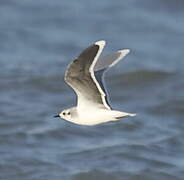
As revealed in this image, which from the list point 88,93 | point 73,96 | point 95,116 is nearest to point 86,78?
point 88,93

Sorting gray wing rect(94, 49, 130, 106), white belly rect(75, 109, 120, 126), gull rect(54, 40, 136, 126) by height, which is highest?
gray wing rect(94, 49, 130, 106)

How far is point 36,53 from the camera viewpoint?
52.0 feet

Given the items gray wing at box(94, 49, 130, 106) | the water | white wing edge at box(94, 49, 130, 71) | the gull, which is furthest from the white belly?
the water

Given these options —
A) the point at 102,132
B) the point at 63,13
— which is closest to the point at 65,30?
the point at 63,13

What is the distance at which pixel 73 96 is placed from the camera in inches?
571

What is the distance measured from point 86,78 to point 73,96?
242 inches

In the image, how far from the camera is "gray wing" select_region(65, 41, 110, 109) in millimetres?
8102

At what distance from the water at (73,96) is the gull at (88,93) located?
3.01 meters

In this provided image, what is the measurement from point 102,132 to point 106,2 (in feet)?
18.5

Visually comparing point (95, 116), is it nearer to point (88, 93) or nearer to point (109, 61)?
point (88, 93)

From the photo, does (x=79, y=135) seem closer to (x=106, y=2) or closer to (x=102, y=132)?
(x=102, y=132)

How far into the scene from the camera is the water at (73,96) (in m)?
12.2

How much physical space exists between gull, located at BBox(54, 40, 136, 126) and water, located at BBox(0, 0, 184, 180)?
3.01m

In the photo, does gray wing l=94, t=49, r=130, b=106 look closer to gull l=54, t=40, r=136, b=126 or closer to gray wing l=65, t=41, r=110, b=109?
gull l=54, t=40, r=136, b=126
